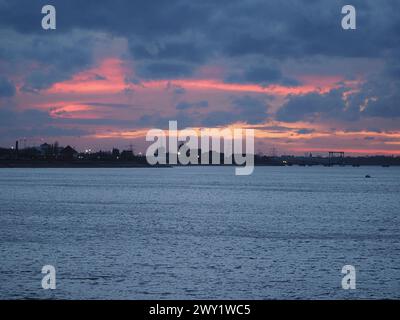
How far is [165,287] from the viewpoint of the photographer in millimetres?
31359

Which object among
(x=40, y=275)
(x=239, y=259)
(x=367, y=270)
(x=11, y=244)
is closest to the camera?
(x=40, y=275)

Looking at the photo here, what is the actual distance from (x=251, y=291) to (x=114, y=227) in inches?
1236

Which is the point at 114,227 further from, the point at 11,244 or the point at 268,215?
the point at 268,215

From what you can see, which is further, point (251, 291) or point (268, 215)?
point (268, 215)

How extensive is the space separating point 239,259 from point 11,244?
1737 cm
